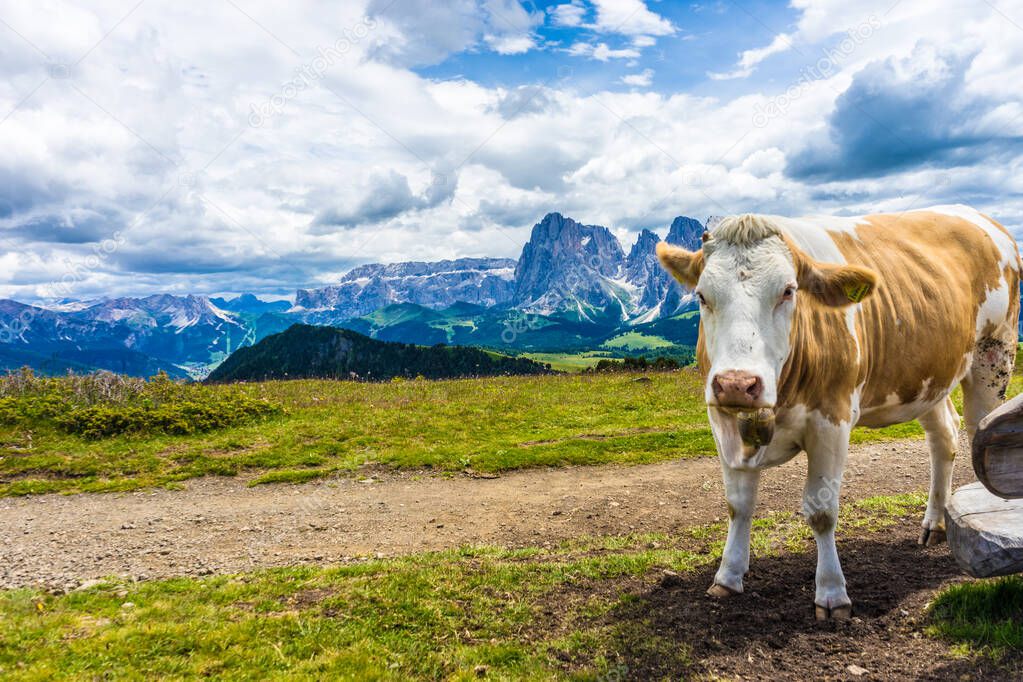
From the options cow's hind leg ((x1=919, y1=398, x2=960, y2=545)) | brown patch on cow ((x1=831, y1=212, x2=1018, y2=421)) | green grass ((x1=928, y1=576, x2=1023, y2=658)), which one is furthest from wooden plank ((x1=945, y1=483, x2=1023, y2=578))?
cow's hind leg ((x1=919, y1=398, x2=960, y2=545))

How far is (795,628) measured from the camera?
6.05 m

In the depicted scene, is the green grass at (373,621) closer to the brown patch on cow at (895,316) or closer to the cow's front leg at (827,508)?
the cow's front leg at (827,508)

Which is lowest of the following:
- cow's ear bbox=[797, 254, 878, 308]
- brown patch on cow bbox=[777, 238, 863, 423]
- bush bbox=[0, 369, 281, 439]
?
bush bbox=[0, 369, 281, 439]

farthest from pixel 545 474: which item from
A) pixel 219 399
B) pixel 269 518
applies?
pixel 219 399

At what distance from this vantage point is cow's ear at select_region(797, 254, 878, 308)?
5406 mm

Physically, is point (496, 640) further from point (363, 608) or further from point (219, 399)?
point (219, 399)

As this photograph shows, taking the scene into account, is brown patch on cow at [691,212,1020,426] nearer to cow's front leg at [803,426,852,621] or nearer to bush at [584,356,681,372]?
cow's front leg at [803,426,852,621]

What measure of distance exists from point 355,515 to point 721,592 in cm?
755

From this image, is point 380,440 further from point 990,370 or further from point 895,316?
point 990,370

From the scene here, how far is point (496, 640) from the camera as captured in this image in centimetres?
614

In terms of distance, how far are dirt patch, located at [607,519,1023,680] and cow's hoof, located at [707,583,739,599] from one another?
84mm

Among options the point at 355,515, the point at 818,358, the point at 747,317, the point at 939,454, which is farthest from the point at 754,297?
the point at 355,515

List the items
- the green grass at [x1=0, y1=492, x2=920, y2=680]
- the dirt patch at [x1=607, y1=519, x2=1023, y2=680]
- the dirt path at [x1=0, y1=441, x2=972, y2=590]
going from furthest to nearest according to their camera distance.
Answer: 1. the dirt path at [x1=0, y1=441, x2=972, y2=590]
2. the green grass at [x1=0, y1=492, x2=920, y2=680]
3. the dirt patch at [x1=607, y1=519, x2=1023, y2=680]

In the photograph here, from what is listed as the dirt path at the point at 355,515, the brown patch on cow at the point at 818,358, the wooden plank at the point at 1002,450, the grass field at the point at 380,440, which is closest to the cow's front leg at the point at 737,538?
the brown patch on cow at the point at 818,358
